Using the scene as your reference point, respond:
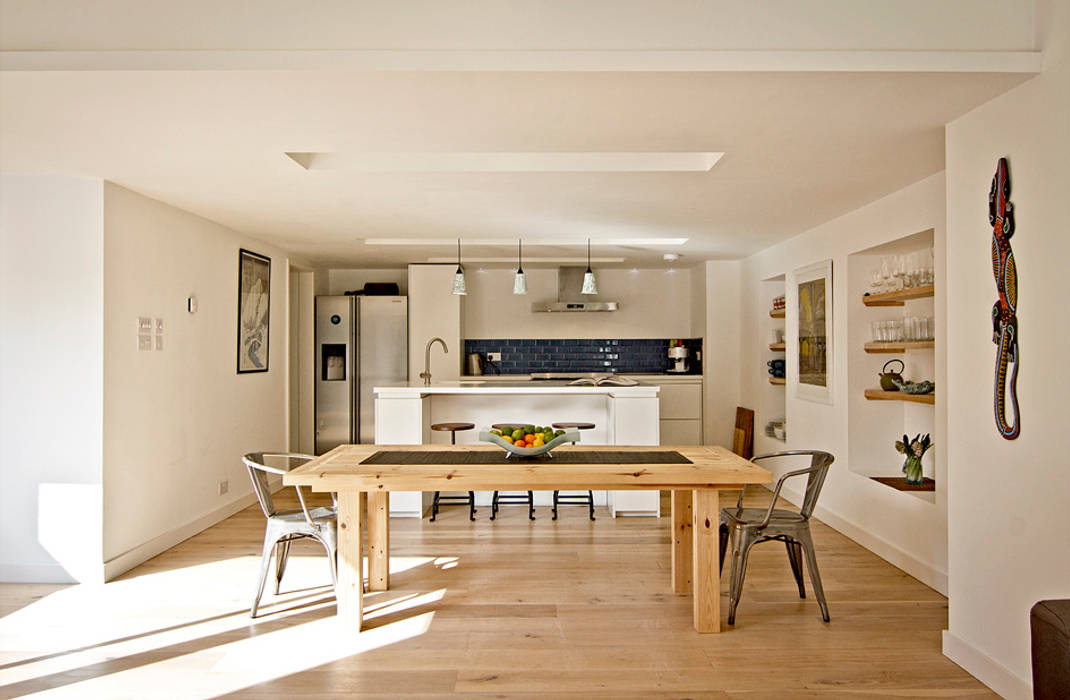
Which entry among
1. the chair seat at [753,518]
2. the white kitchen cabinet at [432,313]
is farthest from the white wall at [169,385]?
the chair seat at [753,518]

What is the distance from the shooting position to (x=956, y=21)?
2.45 metres

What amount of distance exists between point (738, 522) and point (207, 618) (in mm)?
2598

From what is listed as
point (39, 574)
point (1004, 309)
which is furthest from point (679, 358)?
point (39, 574)

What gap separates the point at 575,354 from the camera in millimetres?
8445

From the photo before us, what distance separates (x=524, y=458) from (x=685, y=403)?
4.41 m

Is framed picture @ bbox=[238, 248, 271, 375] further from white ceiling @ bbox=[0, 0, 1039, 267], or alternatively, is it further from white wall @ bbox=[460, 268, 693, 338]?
white wall @ bbox=[460, 268, 693, 338]

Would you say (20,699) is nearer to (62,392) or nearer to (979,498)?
(62,392)

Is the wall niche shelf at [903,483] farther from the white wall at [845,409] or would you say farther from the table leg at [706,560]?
the table leg at [706,560]

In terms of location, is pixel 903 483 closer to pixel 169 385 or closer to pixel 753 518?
pixel 753 518

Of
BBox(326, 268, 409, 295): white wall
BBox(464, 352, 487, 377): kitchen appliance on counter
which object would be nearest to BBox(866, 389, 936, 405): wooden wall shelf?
BBox(464, 352, 487, 377): kitchen appliance on counter

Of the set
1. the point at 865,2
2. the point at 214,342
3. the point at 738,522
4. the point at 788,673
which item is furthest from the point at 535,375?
the point at 865,2

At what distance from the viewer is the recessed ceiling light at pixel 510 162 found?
12.2 feet

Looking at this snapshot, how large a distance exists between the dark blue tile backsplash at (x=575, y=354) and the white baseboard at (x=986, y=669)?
5518 millimetres

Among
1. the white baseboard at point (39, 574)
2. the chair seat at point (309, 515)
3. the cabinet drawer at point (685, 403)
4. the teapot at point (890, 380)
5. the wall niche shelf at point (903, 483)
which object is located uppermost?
the teapot at point (890, 380)
